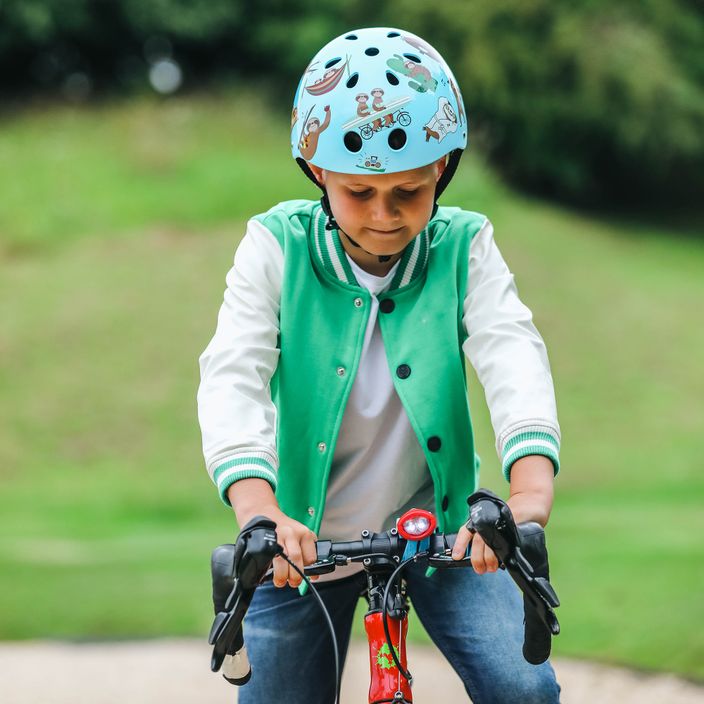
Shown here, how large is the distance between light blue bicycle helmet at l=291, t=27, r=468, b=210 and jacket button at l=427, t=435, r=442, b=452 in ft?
1.92

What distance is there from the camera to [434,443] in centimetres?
255

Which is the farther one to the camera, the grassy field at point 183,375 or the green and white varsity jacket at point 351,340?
the grassy field at point 183,375

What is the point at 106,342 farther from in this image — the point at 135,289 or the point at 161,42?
the point at 161,42

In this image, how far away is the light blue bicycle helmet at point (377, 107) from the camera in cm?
242

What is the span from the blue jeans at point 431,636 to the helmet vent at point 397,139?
2.99ft

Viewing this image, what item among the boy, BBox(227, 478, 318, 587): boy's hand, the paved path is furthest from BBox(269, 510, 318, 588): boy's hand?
the paved path

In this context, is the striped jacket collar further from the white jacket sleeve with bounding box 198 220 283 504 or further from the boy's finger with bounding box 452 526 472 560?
the boy's finger with bounding box 452 526 472 560

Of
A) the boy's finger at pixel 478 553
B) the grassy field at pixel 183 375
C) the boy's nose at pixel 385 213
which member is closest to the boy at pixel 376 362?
the boy's nose at pixel 385 213

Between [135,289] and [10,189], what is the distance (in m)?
3.20

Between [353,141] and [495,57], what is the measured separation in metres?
16.9

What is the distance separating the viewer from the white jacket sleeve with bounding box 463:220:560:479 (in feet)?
7.73

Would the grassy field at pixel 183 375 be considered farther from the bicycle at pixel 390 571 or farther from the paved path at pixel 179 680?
the bicycle at pixel 390 571

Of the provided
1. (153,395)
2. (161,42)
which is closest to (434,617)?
(153,395)

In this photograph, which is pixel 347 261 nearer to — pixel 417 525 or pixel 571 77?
pixel 417 525
